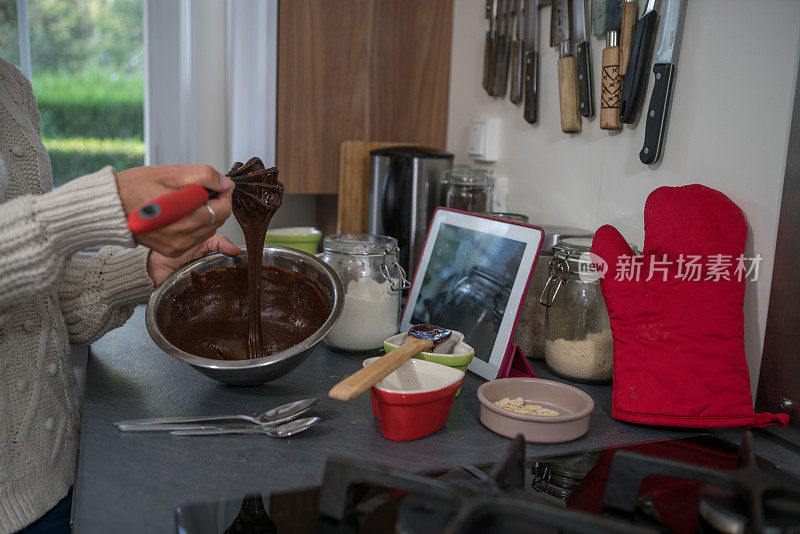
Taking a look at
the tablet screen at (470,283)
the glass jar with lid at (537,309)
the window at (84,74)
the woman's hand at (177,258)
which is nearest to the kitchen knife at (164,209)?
the woman's hand at (177,258)

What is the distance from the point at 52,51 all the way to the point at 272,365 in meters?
1.33

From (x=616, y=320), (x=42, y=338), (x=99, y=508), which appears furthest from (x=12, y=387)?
(x=616, y=320)

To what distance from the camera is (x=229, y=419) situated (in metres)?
0.92

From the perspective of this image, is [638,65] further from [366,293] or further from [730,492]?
[730,492]

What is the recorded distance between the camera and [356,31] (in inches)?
67.4

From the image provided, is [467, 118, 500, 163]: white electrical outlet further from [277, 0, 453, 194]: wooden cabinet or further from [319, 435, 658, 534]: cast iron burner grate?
[319, 435, 658, 534]: cast iron burner grate

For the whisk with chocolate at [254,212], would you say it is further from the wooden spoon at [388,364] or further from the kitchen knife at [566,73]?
the kitchen knife at [566,73]

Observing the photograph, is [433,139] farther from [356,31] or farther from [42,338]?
[42,338]

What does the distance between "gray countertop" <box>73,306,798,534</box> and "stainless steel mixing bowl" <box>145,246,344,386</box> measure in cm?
6

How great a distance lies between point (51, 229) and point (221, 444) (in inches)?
13.2

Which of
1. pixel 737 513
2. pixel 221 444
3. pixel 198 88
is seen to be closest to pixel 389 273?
pixel 221 444

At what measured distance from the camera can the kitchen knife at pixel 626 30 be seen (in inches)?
44.9

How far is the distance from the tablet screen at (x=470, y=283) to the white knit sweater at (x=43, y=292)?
50 cm

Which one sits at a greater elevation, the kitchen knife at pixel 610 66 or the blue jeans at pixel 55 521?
the kitchen knife at pixel 610 66
